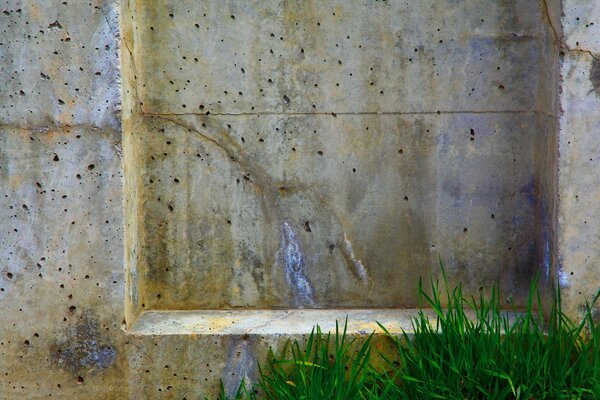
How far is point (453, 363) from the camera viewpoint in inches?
108

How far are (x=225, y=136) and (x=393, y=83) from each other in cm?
76

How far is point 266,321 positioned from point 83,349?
75cm

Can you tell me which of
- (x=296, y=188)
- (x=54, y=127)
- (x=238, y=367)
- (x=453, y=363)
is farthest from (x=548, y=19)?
(x=54, y=127)

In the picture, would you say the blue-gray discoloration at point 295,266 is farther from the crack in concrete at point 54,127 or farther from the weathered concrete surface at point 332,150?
the crack in concrete at point 54,127

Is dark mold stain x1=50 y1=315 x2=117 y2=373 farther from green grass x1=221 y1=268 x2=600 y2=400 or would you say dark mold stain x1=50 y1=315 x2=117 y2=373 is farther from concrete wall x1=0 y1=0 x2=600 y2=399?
green grass x1=221 y1=268 x2=600 y2=400

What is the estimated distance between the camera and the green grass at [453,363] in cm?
274

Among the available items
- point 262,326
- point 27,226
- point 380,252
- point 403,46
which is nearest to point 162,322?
point 262,326

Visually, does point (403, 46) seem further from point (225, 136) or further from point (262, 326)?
point (262, 326)

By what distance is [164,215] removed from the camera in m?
3.27

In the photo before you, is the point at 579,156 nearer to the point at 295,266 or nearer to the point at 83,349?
the point at 295,266

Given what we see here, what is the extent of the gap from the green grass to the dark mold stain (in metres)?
0.56

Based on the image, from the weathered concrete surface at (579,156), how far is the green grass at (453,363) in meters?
0.11

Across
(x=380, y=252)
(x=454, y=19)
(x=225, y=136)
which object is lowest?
(x=380, y=252)

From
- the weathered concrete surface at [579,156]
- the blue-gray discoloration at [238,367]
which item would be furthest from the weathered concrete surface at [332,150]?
the blue-gray discoloration at [238,367]
